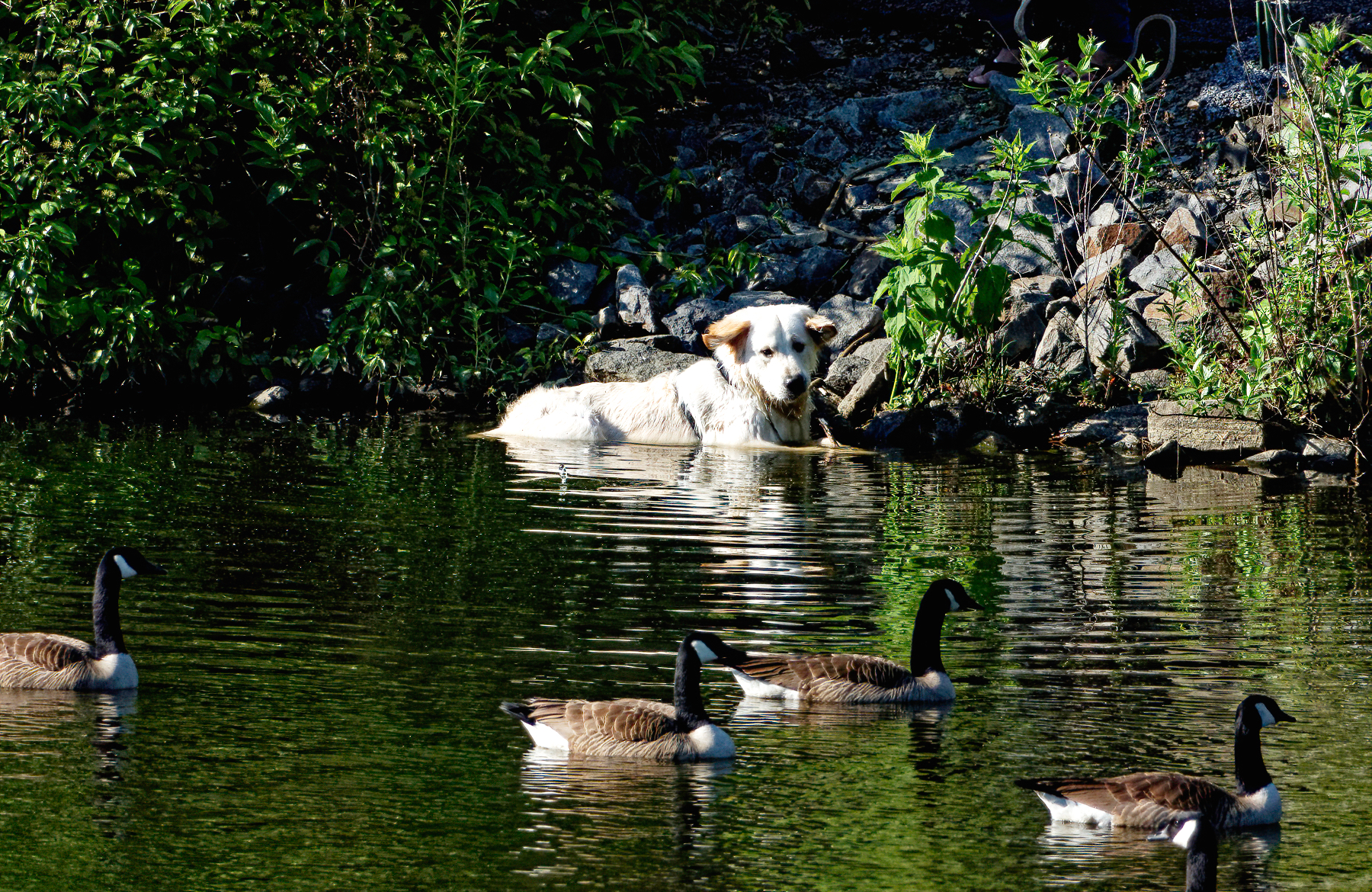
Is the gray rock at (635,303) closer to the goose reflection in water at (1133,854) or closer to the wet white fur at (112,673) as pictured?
the wet white fur at (112,673)

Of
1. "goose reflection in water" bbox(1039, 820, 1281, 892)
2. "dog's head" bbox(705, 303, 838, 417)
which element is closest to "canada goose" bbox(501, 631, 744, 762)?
"goose reflection in water" bbox(1039, 820, 1281, 892)

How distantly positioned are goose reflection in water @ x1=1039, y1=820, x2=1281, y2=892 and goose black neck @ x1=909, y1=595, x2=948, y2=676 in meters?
1.54

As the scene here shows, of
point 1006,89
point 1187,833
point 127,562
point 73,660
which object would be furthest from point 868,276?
point 1187,833

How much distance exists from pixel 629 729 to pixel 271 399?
35.5ft

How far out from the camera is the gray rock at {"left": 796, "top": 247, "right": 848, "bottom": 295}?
17.1 m

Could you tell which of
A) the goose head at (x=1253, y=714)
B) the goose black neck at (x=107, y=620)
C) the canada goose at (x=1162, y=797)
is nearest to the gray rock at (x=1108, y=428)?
the goose head at (x=1253, y=714)

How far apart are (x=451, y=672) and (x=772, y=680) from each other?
4.38 ft

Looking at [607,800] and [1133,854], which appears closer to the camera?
[1133,854]

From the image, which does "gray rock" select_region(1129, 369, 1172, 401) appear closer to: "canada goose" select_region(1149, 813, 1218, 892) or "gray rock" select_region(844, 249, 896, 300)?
"gray rock" select_region(844, 249, 896, 300)

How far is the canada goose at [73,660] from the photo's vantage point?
6883mm

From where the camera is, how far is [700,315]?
1669cm

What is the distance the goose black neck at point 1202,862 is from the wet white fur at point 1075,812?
887 mm

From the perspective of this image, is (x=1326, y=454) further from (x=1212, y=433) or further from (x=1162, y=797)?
(x=1162, y=797)

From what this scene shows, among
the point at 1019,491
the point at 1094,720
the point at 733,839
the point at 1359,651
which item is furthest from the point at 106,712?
the point at 1019,491
